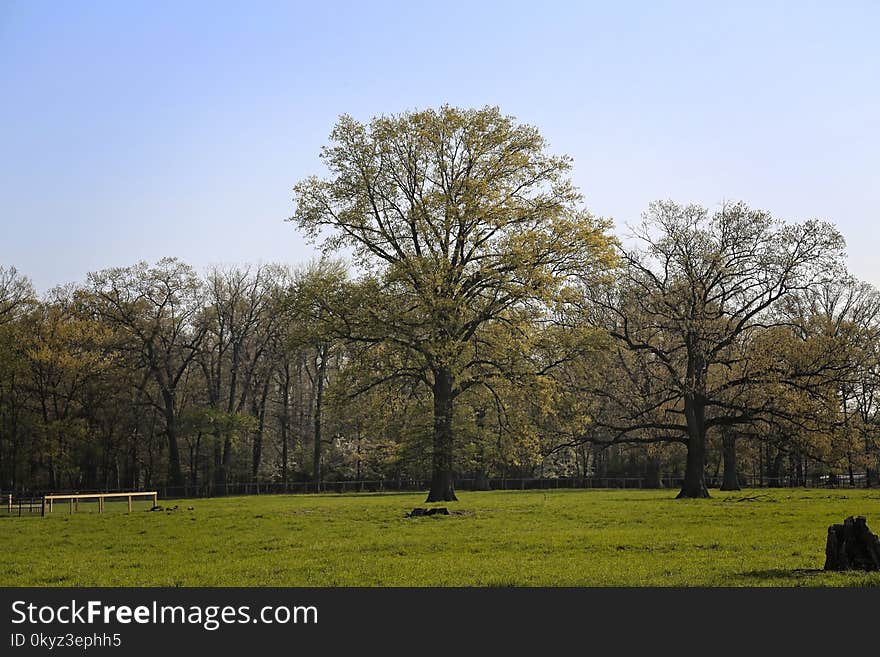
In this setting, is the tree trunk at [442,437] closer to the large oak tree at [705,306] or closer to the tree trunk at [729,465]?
the large oak tree at [705,306]

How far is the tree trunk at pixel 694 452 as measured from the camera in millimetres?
42875

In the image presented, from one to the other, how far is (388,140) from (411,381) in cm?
1001

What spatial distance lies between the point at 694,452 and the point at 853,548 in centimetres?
2964

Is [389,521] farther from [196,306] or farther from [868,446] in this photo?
[196,306]

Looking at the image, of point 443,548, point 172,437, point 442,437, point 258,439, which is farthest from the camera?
point 258,439

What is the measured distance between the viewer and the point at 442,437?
37.9 m

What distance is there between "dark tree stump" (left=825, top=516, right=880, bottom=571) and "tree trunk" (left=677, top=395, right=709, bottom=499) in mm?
28614

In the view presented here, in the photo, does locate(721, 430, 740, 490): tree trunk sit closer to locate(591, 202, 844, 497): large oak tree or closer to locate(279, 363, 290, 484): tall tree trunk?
locate(591, 202, 844, 497): large oak tree

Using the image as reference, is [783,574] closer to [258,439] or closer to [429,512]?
[429,512]

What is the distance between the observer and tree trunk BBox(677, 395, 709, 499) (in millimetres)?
42875

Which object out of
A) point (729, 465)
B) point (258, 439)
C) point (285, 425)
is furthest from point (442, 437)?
point (258, 439)

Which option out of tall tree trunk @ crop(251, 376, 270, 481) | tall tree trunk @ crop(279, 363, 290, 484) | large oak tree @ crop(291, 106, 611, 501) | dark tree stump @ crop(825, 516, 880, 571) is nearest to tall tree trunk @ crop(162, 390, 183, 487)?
tall tree trunk @ crop(251, 376, 270, 481)

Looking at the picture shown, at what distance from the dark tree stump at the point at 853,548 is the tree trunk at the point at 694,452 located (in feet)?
93.9

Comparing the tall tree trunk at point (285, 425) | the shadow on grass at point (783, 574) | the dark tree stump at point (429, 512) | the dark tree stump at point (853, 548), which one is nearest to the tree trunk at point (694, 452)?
the dark tree stump at point (429, 512)
